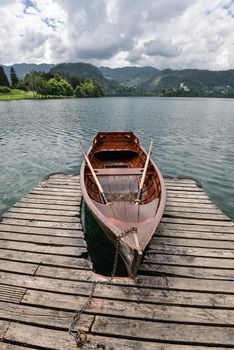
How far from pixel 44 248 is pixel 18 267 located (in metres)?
0.83

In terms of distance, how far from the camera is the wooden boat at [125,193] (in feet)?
16.4

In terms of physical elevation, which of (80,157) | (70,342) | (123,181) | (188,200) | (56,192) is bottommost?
(80,157)

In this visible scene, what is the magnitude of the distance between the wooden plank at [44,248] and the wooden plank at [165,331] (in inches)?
79.6

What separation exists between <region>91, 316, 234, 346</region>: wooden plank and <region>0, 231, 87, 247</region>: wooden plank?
2.41m

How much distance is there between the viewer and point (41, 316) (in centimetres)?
444

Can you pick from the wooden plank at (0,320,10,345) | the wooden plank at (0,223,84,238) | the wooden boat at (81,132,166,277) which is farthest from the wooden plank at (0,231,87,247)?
the wooden plank at (0,320,10,345)

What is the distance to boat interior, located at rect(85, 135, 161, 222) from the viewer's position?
637 centimetres

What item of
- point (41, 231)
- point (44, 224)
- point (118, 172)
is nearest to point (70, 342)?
point (41, 231)

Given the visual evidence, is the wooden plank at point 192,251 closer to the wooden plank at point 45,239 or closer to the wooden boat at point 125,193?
the wooden boat at point 125,193

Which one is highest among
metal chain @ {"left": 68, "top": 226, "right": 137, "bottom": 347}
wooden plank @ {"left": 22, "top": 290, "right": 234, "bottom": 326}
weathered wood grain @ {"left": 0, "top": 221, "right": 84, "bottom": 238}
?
metal chain @ {"left": 68, "top": 226, "right": 137, "bottom": 347}

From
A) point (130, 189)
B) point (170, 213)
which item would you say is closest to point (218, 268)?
point (170, 213)

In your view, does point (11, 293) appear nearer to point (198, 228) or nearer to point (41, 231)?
point (41, 231)

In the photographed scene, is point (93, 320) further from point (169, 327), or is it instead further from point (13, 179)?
point (13, 179)

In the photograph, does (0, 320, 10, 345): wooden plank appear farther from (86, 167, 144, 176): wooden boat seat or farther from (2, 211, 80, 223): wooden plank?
(86, 167, 144, 176): wooden boat seat
